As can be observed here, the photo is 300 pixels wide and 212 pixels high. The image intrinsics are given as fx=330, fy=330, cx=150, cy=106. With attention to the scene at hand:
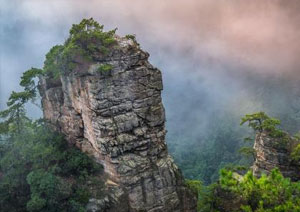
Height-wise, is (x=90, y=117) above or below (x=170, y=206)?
above

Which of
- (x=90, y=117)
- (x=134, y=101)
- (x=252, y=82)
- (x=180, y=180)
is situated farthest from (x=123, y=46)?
(x=252, y=82)

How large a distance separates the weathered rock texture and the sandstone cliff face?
12.3 m

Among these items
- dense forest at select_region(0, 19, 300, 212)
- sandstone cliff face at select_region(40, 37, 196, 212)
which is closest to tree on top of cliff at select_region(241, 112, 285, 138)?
dense forest at select_region(0, 19, 300, 212)

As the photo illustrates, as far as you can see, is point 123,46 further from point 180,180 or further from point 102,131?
point 180,180

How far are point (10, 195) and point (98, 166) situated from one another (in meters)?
6.99

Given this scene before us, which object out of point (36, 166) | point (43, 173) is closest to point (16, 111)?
point (36, 166)

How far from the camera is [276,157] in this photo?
3603cm

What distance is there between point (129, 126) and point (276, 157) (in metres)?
18.5

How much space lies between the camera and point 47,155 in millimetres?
27719

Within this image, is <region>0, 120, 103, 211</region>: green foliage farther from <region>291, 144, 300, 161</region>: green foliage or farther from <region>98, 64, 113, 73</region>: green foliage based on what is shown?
<region>291, 144, 300, 161</region>: green foliage

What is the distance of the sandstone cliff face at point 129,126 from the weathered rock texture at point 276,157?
12.3 metres

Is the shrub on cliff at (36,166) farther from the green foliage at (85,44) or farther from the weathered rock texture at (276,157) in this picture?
the weathered rock texture at (276,157)

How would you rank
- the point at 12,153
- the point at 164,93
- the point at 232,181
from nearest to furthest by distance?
the point at 232,181 < the point at 12,153 < the point at 164,93

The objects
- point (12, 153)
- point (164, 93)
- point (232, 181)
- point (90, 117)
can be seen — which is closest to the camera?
point (232, 181)
